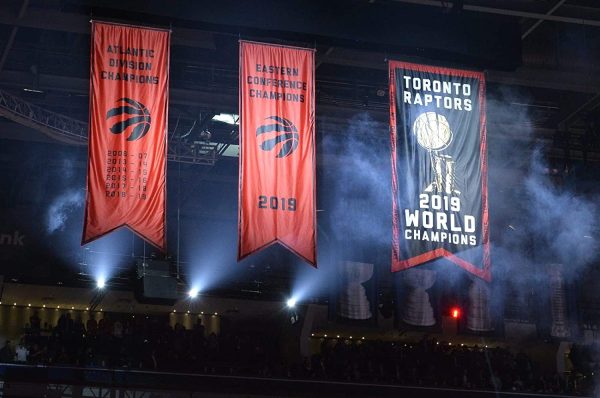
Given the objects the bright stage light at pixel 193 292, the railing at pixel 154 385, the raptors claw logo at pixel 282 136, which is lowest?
the railing at pixel 154 385

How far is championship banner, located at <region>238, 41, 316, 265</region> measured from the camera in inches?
390

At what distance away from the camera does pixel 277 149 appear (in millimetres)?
10273

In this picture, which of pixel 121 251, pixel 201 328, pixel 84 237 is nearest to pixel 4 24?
pixel 84 237

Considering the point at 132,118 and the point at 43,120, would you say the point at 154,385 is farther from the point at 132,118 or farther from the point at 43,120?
the point at 43,120

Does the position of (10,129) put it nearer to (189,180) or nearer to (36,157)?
(36,157)

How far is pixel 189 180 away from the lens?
20500mm

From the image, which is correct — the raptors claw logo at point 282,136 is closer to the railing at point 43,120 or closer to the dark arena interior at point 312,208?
the dark arena interior at point 312,208

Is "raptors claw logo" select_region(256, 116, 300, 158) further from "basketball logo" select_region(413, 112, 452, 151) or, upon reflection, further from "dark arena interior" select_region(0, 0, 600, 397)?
"basketball logo" select_region(413, 112, 452, 151)

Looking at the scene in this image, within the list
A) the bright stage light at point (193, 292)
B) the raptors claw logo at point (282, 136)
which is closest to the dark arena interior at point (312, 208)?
the raptors claw logo at point (282, 136)

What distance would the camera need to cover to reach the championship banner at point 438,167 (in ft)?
33.9

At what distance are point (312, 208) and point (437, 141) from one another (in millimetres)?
1951

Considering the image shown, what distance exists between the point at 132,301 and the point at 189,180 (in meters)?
3.69

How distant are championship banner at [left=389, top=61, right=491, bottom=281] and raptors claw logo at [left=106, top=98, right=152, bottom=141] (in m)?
3.18

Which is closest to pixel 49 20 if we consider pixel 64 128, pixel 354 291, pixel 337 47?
pixel 64 128
